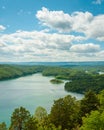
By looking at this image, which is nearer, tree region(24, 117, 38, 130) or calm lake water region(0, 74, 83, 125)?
tree region(24, 117, 38, 130)


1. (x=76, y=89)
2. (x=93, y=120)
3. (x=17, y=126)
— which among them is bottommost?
(x=76, y=89)

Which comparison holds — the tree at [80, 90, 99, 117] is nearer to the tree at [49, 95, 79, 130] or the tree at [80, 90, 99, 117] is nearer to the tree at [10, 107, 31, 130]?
the tree at [49, 95, 79, 130]

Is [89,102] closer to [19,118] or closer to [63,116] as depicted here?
[63,116]

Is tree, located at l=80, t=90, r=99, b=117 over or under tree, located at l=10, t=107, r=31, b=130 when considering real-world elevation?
over

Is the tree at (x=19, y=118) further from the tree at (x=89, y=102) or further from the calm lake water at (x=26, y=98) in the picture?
the calm lake water at (x=26, y=98)

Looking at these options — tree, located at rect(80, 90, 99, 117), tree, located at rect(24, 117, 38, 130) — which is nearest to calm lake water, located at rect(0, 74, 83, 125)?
tree, located at rect(80, 90, 99, 117)


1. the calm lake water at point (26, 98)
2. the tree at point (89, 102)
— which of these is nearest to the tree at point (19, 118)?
the tree at point (89, 102)

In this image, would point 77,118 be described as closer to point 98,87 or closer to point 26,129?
point 26,129

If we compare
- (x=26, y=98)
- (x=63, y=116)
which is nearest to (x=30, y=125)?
(x=63, y=116)

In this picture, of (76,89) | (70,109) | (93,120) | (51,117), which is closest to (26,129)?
(51,117)

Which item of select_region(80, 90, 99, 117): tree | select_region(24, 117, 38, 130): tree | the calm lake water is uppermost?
select_region(80, 90, 99, 117): tree

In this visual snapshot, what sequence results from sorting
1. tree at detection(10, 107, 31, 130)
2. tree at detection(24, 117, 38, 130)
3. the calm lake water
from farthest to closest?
the calm lake water → tree at detection(10, 107, 31, 130) → tree at detection(24, 117, 38, 130)
